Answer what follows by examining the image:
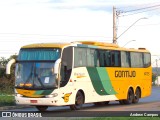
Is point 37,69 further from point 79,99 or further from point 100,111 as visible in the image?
point 100,111

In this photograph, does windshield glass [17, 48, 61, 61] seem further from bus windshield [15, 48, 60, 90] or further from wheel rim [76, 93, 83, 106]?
wheel rim [76, 93, 83, 106]

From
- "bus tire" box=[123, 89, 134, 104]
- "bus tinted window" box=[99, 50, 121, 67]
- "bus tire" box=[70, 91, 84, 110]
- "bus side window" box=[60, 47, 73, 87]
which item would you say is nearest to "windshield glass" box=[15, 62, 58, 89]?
"bus side window" box=[60, 47, 73, 87]

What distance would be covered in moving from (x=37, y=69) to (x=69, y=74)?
160 cm

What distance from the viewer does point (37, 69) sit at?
22.8 meters

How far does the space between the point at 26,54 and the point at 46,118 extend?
507cm

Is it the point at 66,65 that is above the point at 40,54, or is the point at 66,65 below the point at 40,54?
below

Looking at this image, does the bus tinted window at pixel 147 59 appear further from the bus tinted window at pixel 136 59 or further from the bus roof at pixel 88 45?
the bus tinted window at pixel 136 59

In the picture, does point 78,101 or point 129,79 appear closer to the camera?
point 78,101

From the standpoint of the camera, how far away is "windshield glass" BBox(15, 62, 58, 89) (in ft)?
74.2

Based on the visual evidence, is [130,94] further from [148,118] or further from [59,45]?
[148,118]

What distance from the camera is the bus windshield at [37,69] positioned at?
2264 centimetres

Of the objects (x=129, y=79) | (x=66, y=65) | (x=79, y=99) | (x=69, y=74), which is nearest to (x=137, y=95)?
(x=129, y=79)

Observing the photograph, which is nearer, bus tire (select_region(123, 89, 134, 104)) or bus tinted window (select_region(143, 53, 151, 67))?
Answer: bus tire (select_region(123, 89, 134, 104))

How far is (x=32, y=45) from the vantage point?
24.0 metres
